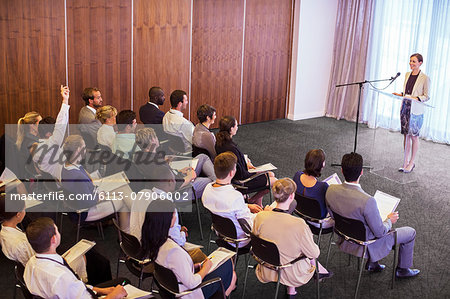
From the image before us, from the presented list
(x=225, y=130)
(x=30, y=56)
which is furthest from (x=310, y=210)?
(x=30, y=56)

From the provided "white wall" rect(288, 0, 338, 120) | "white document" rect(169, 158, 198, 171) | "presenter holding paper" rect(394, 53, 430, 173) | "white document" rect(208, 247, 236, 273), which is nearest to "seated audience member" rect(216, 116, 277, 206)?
"white document" rect(169, 158, 198, 171)

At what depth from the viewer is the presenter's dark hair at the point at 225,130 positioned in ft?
17.0

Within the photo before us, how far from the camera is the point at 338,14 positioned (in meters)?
9.98

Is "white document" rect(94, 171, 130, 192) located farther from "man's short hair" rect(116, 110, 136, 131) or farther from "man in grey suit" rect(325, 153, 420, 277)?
"man in grey suit" rect(325, 153, 420, 277)

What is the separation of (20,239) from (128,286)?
2.65 ft

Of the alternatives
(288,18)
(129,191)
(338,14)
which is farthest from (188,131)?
(338,14)

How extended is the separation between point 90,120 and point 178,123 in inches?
42.9

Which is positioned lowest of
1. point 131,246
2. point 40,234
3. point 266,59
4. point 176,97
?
point 131,246

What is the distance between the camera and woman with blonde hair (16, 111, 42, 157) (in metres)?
5.36

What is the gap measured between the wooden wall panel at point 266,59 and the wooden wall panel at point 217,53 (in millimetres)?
225

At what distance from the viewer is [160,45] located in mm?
8273

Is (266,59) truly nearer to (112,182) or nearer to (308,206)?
(112,182)

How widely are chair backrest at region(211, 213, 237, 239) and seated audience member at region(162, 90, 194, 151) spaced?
7.19 ft

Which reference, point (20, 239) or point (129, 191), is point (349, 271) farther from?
point (20, 239)
